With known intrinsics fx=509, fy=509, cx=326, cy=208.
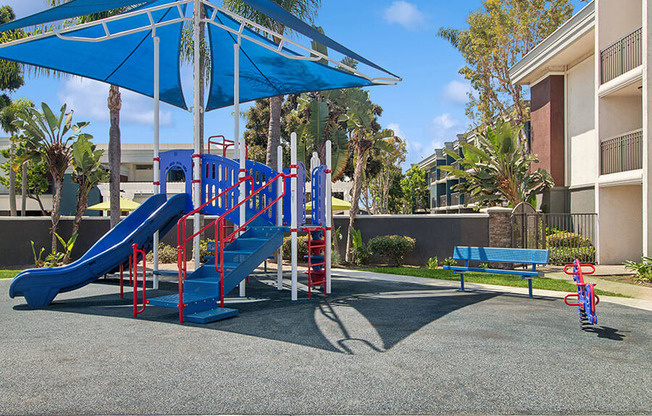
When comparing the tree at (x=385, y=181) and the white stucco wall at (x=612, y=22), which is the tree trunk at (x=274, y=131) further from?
the tree at (x=385, y=181)

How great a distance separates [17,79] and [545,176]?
31712 millimetres

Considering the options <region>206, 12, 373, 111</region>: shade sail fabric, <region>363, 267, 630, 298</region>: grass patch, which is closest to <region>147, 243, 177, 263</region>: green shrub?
<region>206, 12, 373, 111</region>: shade sail fabric

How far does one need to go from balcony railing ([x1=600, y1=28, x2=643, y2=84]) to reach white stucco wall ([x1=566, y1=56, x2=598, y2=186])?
7.02 feet

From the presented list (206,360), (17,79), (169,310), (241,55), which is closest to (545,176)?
(241,55)

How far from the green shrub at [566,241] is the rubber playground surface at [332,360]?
9.49 m

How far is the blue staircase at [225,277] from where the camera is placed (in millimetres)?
8172

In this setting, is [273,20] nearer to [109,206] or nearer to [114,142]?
[114,142]

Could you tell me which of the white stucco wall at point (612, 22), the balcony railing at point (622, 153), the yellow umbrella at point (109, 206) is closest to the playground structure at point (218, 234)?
the balcony railing at point (622, 153)

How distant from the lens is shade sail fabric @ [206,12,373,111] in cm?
1250

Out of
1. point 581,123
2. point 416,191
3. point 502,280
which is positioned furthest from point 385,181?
point 502,280

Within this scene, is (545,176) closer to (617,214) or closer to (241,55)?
(617,214)

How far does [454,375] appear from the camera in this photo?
5285 mm

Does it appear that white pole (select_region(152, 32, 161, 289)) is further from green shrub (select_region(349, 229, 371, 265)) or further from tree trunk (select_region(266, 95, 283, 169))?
green shrub (select_region(349, 229, 371, 265))

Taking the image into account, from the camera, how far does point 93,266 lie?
957 centimetres
